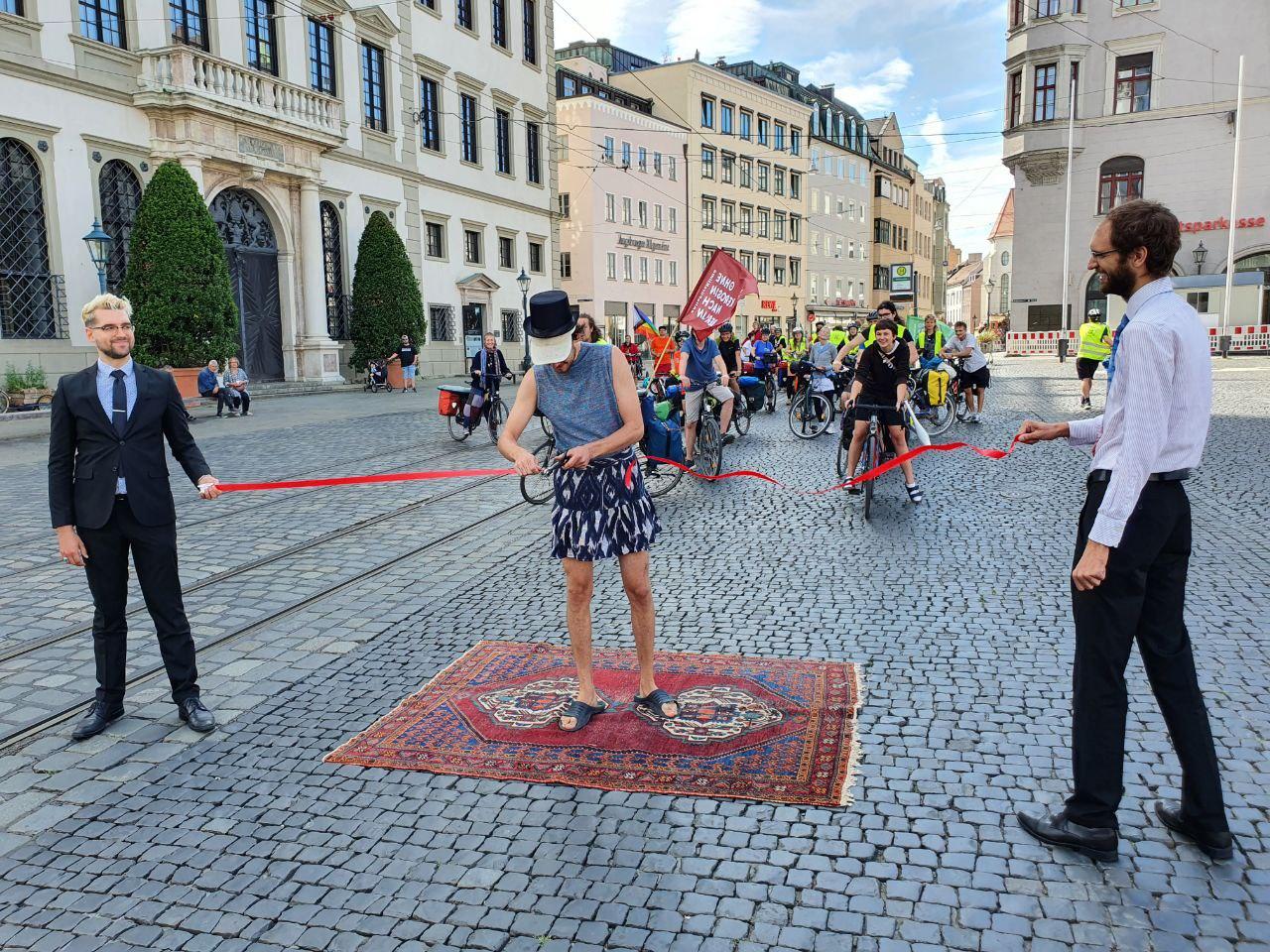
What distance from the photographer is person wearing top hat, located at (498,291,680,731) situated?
4164 mm

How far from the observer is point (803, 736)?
4.03 m

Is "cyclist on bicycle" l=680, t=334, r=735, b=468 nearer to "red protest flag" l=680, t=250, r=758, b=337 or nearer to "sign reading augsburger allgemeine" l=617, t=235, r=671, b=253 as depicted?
"red protest flag" l=680, t=250, r=758, b=337

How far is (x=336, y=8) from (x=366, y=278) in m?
7.77

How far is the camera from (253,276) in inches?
1054

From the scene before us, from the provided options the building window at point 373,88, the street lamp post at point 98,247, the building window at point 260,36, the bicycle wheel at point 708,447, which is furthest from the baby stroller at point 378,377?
the bicycle wheel at point 708,447

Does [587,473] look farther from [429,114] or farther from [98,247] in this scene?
[429,114]

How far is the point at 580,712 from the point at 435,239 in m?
32.1

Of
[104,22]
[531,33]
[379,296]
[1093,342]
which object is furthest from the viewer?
[531,33]

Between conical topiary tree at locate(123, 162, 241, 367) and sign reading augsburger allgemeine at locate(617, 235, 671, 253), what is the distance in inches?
1326

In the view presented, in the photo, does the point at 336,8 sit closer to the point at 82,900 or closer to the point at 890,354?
the point at 890,354

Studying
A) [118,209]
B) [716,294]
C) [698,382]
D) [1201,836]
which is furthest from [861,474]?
[118,209]

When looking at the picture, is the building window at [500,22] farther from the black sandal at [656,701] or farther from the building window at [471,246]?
the black sandal at [656,701]

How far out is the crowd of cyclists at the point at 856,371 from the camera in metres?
9.34

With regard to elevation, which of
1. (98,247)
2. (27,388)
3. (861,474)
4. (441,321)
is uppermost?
(98,247)
